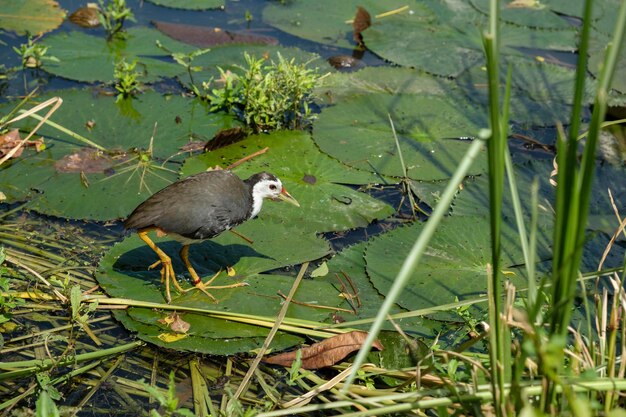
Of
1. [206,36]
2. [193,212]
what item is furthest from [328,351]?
[206,36]

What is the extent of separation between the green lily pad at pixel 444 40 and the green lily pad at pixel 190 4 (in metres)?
1.64

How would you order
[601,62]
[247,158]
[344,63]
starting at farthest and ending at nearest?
[601,62] < [344,63] < [247,158]

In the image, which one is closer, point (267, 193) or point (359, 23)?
point (267, 193)

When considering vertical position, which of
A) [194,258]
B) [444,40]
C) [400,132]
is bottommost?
[194,258]

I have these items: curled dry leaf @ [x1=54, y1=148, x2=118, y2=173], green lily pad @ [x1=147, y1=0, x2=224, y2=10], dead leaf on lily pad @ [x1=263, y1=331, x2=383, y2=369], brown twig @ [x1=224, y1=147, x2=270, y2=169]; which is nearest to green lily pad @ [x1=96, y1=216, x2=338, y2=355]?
dead leaf on lily pad @ [x1=263, y1=331, x2=383, y2=369]

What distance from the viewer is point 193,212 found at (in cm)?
477

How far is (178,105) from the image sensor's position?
6.80 metres

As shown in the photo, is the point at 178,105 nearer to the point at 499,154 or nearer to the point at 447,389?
the point at 447,389

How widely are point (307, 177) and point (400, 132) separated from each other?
1.01 meters

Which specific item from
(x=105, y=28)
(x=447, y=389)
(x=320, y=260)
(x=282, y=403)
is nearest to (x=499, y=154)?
(x=447, y=389)

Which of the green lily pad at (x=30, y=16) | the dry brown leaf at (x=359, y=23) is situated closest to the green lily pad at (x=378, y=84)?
the dry brown leaf at (x=359, y=23)

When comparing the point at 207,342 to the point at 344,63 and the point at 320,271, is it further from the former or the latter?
the point at 344,63

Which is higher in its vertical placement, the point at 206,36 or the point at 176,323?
the point at 206,36

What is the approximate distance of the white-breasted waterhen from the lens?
4758mm
